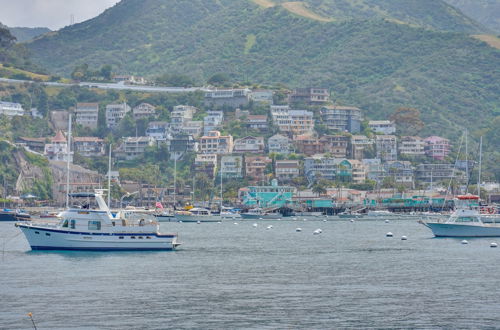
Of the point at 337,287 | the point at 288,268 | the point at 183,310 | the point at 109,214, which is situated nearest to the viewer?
the point at 183,310

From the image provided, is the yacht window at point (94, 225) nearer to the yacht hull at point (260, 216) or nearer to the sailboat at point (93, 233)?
the sailboat at point (93, 233)

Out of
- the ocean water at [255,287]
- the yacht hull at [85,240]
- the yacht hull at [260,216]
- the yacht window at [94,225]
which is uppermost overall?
the yacht window at [94,225]

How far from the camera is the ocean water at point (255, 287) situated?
50.5m

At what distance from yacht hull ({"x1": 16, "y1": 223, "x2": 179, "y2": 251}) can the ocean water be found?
1.04 m

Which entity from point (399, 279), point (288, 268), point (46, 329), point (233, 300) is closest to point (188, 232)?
point (288, 268)

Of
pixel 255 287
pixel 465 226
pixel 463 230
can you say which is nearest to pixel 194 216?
pixel 463 230

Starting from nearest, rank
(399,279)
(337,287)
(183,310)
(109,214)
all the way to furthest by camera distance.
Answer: (183,310)
(337,287)
(399,279)
(109,214)

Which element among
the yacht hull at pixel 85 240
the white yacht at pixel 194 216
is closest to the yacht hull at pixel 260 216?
the white yacht at pixel 194 216

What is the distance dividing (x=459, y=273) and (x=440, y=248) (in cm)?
2096

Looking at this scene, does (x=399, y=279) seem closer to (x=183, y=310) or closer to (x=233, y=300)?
(x=233, y=300)

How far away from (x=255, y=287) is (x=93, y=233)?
23.3 m

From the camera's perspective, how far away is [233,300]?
56.6 m

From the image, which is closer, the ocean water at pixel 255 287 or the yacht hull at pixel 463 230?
the ocean water at pixel 255 287

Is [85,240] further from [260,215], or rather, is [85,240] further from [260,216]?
[260,215]
